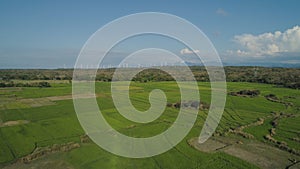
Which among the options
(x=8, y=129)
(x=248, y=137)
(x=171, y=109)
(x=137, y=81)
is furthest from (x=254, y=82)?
(x=8, y=129)

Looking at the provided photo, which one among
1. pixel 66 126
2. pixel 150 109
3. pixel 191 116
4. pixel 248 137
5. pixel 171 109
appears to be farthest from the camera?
pixel 171 109

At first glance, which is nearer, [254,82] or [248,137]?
[248,137]

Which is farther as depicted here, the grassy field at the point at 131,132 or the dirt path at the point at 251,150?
the dirt path at the point at 251,150

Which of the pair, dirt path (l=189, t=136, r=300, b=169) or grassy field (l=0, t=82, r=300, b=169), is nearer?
grassy field (l=0, t=82, r=300, b=169)

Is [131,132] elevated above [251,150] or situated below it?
above

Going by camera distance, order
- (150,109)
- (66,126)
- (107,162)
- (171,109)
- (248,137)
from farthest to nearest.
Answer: (171,109) < (150,109) < (66,126) < (248,137) < (107,162)

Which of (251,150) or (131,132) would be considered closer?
(251,150)

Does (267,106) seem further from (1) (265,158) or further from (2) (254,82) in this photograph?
(2) (254,82)

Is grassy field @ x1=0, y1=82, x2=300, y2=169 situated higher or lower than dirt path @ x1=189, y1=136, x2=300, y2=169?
higher
